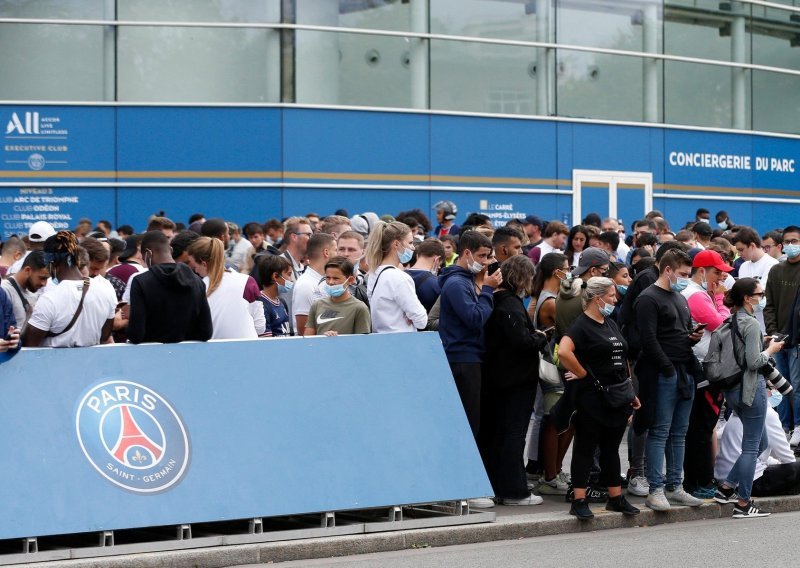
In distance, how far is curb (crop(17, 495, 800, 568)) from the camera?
8289mm

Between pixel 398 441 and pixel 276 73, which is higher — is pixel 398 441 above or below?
below

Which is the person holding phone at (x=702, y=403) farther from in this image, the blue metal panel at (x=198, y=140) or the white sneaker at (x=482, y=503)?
the blue metal panel at (x=198, y=140)

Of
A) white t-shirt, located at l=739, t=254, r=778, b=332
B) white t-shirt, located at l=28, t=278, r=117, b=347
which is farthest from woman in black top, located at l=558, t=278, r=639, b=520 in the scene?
white t-shirt, located at l=739, t=254, r=778, b=332

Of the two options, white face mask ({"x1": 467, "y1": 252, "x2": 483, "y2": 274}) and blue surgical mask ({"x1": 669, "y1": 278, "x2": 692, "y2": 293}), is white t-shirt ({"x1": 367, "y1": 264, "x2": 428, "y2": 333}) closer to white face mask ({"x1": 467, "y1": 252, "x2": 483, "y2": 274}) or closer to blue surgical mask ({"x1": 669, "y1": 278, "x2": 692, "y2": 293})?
white face mask ({"x1": 467, "y1": 252, "x2": 483, "y2": 274})

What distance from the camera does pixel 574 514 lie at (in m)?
9.97

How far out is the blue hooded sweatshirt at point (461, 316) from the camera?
1016 cm

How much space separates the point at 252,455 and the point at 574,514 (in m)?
2.59

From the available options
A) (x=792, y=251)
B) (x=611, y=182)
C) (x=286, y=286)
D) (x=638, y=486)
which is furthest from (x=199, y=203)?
(x=638, y=486)

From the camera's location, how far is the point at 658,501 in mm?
10359

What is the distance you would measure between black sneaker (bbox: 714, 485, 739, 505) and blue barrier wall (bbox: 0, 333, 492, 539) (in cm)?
233

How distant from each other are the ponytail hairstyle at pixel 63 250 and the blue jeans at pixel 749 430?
5197 mm

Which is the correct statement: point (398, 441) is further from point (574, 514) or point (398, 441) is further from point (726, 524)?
point (726, 524)

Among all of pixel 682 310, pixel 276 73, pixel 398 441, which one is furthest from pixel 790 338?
pixel 276 73

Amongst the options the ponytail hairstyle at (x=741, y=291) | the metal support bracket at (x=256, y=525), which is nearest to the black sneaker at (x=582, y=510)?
the ponytail hairstyle at (x=741, y=291)
